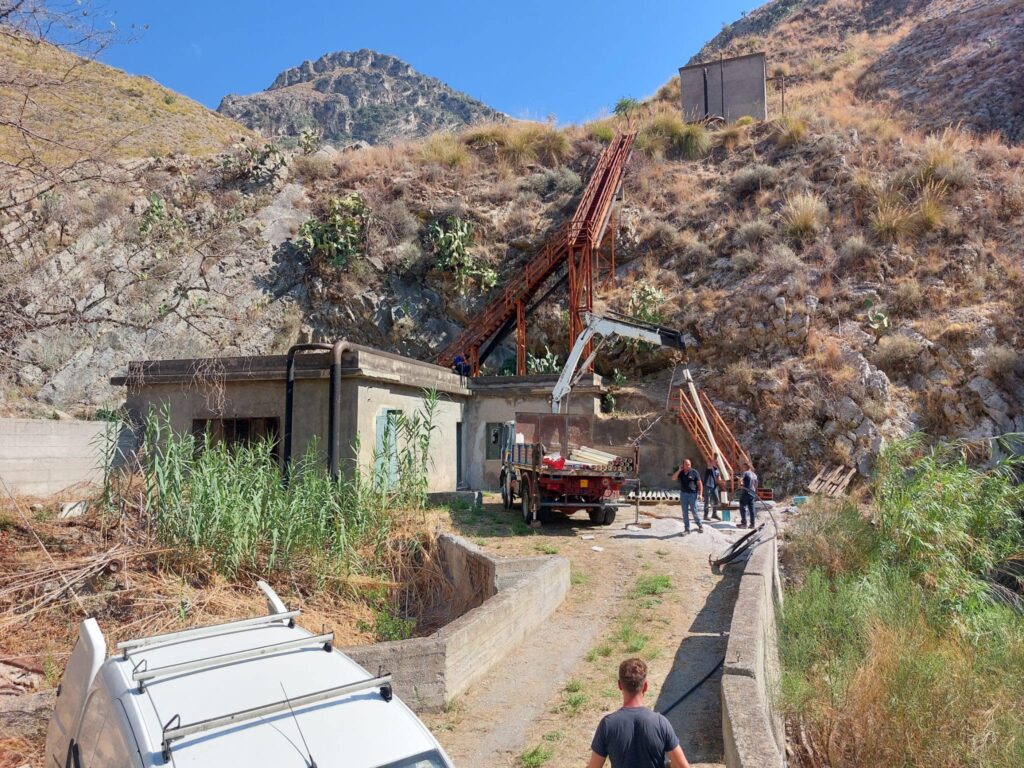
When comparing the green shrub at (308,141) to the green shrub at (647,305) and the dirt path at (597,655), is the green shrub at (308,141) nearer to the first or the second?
the green shrub at (647,305)

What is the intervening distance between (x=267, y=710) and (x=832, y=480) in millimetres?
18866

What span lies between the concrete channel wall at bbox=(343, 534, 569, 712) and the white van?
2.81 metres

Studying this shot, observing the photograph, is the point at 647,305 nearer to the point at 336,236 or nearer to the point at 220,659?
the point at 336,236

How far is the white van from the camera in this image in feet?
9.78

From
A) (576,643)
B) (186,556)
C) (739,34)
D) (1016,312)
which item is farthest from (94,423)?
(739,34)

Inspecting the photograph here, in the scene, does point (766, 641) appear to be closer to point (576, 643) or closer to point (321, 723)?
point (576, 643)

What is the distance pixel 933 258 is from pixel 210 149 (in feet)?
125

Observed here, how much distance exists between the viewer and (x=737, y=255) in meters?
27.0

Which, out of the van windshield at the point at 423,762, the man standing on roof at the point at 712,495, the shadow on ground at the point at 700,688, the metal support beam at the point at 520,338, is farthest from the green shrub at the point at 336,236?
the van windshield at the point at 423,762

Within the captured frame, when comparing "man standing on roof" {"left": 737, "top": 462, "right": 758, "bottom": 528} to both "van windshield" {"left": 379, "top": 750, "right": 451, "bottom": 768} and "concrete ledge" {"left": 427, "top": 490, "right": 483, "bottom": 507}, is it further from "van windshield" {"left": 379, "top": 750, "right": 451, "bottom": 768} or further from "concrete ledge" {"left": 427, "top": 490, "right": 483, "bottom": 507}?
"van windshield" {"left": 379, "top": 750, "right": 451, "bottom": 768}

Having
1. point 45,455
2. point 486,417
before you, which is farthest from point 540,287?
point 45,455

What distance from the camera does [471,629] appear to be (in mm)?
7305

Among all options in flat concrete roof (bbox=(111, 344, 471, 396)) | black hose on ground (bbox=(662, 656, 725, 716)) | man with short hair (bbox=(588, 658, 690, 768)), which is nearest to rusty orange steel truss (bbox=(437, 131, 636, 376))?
flat concrete roof (bbox=(111, 344, 471, 396))

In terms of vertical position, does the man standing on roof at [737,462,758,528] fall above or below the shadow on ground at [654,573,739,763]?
above
